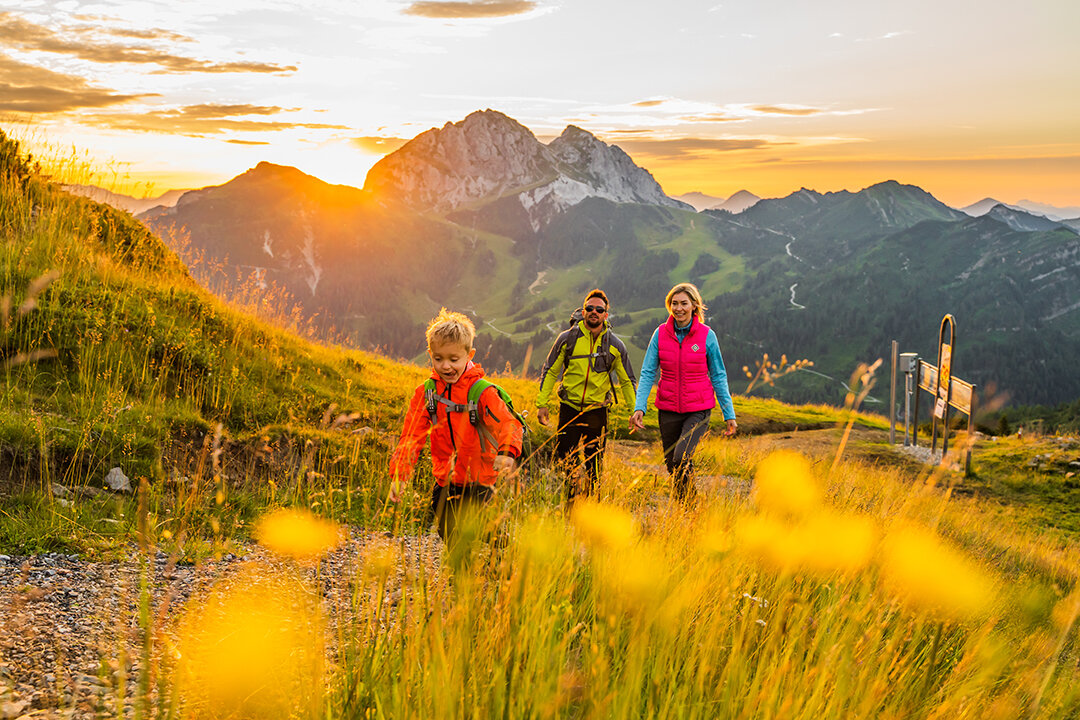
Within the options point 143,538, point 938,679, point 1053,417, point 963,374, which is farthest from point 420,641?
point 963,374

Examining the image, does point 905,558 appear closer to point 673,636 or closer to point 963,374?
point 673,636

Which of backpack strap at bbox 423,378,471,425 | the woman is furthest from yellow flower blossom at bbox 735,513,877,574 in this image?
Result: the woman

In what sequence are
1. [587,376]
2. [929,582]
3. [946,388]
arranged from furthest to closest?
[946,388]
[587,376]
[929,582]

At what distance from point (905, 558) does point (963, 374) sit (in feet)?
725

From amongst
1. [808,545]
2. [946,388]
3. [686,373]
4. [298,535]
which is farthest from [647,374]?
[946,388]

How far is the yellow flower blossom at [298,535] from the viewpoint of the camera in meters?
2.66

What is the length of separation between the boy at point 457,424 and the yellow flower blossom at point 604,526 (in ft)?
1.96

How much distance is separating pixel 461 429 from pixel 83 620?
84.8 inches

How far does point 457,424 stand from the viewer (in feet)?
14.2

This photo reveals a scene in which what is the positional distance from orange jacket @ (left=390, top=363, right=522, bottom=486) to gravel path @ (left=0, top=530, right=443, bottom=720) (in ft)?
3.02

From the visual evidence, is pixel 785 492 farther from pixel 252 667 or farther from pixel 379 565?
pixel 252 667

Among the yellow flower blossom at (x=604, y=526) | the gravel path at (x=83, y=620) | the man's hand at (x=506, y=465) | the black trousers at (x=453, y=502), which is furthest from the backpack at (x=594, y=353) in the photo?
the man's hand at (x=506, y=465)

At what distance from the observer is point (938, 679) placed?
2.89m

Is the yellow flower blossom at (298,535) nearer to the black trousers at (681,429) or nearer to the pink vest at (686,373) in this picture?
the black trousers at (681,429)
